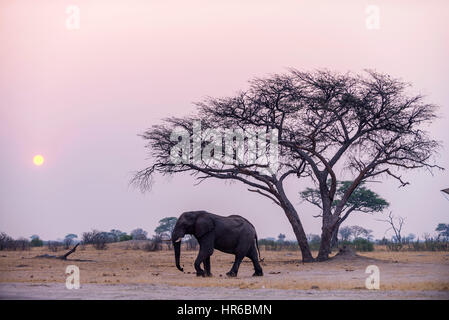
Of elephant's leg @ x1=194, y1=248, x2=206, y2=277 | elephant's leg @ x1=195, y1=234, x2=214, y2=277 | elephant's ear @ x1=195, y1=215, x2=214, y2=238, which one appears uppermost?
elephant's ear @ x1=195, y1=215, x2=214, y2=238

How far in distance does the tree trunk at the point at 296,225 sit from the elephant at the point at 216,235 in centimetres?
889

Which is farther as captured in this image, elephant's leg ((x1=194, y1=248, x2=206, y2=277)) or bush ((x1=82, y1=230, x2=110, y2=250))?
bush ((x1=82, y1=230, x2=110, y2=250))

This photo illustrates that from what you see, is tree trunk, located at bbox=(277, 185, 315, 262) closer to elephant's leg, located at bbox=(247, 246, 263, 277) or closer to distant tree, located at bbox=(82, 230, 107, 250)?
elephant's leg, located at bbox=(247, 246, 263, 277)

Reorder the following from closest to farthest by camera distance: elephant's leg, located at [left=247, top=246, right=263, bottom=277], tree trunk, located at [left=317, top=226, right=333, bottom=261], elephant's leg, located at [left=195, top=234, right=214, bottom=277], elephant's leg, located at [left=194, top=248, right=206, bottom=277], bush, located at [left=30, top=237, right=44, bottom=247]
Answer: elephant's leg, located at [left=194, top=248, right=206, bottom=277], elephant's leg, located at [left=195, top=234, right=214, bottom=277], elephant's leg, located at [left=247, top=246, right=263, bottom=277], tree trunk, located at [left=317, top=226, right=333, bottom=261], bush, located at [left=30, top=237, right=44, bottom=247]

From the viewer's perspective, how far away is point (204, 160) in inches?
1133

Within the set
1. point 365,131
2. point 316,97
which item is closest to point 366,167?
point 365,131

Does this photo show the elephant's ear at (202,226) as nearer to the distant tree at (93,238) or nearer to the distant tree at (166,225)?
the distant tree at (93,238)

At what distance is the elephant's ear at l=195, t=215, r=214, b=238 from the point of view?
61.6 feet

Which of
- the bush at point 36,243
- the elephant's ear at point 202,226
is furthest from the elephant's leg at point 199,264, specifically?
the bush at point 36,243

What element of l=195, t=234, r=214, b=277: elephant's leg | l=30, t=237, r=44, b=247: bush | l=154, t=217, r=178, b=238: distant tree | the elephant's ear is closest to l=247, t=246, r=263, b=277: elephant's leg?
l=195, t=234, r=214, b=277: elephant's leg

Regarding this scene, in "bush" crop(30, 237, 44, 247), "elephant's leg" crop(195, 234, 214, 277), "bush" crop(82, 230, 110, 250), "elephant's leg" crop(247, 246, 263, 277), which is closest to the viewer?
"elephant's leg" crop(195, 234, 214, 277)

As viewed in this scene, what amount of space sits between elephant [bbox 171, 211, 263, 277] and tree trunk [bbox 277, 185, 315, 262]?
8892 millimetres
